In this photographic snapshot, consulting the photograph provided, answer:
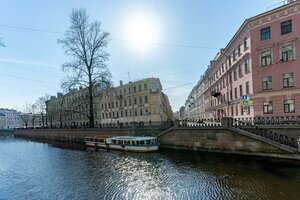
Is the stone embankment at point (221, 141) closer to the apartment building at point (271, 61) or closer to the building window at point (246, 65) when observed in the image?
the apartment building at point (271, 61)

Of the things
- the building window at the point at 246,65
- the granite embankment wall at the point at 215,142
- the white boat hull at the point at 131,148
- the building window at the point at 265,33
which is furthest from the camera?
the building window at the point at 246,65

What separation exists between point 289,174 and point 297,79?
1363cm

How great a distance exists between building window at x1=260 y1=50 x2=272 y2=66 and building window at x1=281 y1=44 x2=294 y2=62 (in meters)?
1.34

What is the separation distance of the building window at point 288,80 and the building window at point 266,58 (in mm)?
2395

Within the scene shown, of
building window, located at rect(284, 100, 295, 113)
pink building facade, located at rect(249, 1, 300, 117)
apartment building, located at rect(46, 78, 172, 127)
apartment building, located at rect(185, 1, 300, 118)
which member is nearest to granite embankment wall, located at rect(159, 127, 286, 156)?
apartment building, located at rect(185, 1, 300, 118)

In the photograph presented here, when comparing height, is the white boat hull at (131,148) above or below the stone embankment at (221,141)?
below

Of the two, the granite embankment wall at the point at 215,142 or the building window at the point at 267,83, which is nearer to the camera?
the granite embankment wall at the point at 215,142

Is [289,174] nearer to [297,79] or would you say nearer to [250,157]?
[250,157]

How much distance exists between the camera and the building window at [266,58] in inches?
933

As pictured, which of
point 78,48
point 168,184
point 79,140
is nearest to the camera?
point 168,184

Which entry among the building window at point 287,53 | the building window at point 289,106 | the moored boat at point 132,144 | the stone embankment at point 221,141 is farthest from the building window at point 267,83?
the moored boat at point 132,144

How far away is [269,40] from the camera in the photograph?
23562 millimetres

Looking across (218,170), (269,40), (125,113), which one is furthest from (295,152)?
(125,113)

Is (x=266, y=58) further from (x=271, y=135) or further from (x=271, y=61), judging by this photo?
(x=271, y=135)
